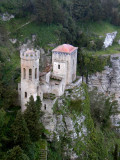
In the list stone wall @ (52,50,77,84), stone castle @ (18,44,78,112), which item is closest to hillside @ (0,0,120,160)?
stone castle @ (18,44,78,112)

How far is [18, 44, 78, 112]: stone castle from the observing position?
98.8ft

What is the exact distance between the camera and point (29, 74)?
1222 inches

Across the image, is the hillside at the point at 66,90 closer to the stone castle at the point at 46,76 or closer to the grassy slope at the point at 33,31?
the grassy slope at the point at 33,31

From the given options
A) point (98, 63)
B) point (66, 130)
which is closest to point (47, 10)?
point (98, 63)

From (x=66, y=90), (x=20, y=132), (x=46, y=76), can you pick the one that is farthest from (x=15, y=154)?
(x=66, y=90)

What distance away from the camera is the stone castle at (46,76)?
30125 mm

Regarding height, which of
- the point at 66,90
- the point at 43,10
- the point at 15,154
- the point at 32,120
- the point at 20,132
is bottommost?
the point at 66,90

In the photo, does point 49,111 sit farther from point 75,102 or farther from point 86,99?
Result: point 86,99

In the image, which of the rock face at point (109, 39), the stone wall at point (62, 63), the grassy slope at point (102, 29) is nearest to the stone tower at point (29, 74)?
the stone wall at point (62, 63)

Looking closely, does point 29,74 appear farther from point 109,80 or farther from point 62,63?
point 109,80

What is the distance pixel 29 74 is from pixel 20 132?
7.49m

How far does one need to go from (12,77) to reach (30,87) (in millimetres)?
7492

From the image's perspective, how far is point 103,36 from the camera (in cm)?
5666

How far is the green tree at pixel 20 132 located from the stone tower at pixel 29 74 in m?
5.28
